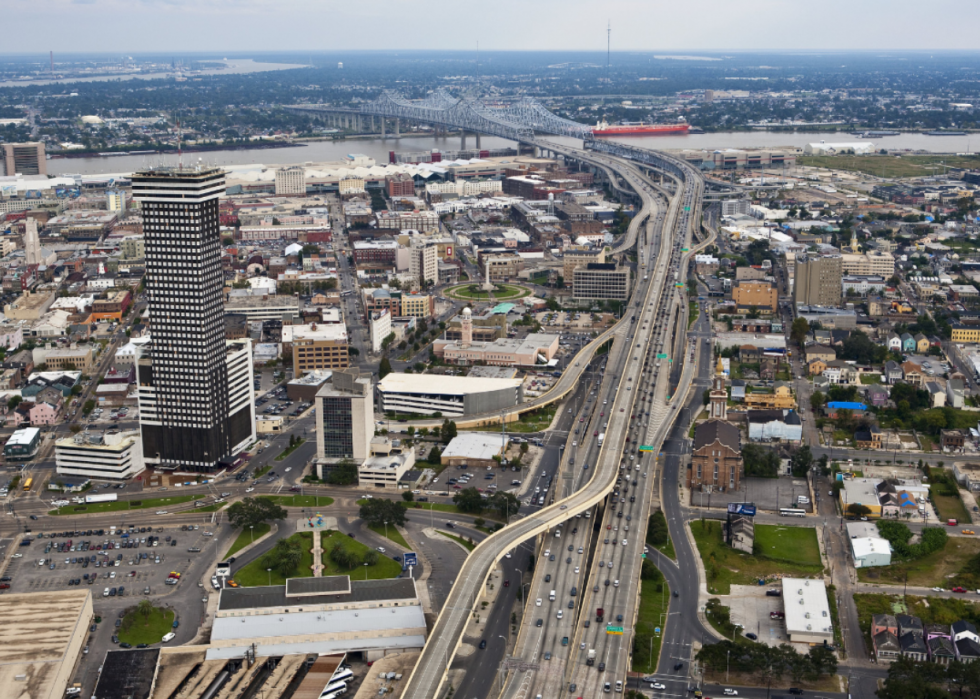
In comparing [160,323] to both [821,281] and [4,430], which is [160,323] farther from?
[821,281]

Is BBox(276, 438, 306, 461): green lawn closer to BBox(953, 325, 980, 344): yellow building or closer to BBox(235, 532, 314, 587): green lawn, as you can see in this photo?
BBox(235, 532, 314, 587): green lawn

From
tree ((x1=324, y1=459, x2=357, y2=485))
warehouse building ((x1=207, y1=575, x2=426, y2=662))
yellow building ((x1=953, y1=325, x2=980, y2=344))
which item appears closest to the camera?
warehouse building ((x1=207, y1=575, x2=426, y2=662))

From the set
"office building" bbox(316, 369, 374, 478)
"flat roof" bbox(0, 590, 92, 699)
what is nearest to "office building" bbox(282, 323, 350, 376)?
"office building" bbox(316, 369, 374, 478)

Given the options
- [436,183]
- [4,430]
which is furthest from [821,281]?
[436,183]

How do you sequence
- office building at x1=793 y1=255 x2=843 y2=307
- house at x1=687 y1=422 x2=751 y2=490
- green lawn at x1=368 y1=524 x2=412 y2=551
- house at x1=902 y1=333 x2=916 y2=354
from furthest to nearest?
1. office building at x1=793 y1=255 x2=843 y2=307
2. house at x1=902 y1=333 x2=916 y2=354
3. house at x1=687 y1=422 x2=751 y2=490
4. green lawn at x1=368 y1=524 x2=412 y2=551

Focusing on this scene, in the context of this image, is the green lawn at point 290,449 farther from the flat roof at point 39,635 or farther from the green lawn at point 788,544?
the green lawn at point 788,544

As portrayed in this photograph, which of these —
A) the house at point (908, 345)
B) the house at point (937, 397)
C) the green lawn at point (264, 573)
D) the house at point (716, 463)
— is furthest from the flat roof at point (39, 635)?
the house at point (908, 345)

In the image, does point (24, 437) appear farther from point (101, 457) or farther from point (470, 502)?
point (470, 502)

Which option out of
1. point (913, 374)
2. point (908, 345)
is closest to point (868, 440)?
point (913, 374)
